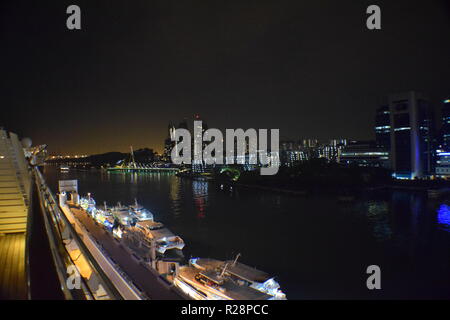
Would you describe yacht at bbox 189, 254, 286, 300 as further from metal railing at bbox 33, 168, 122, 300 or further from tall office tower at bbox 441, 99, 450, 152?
tall office tower at bbox 441, 99, 450, 152

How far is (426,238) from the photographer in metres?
6.55

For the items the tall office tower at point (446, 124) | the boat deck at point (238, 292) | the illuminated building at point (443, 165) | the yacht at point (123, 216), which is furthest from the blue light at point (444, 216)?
the tall office tower at point (446, 124)

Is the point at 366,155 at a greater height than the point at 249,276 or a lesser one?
greater

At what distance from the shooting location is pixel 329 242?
6172 mm

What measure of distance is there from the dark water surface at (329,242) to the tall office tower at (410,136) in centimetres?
999

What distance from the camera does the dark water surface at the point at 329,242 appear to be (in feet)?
13.6

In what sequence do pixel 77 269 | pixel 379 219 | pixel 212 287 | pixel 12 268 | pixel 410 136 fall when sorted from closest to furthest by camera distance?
pixel 12 268 < pixel 77 269 < pixel 212 287 < pixel 379 219 < pixel 410 136

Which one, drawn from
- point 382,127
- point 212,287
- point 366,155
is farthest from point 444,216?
point 382,127

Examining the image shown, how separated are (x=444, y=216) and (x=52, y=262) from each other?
36.0 feet

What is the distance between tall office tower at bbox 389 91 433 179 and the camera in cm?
2005

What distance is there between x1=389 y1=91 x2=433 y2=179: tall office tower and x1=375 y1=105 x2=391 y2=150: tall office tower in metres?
3.58

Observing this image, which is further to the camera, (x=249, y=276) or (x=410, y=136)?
(x=410, y=136)

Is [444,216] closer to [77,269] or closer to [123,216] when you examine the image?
[123,216]
